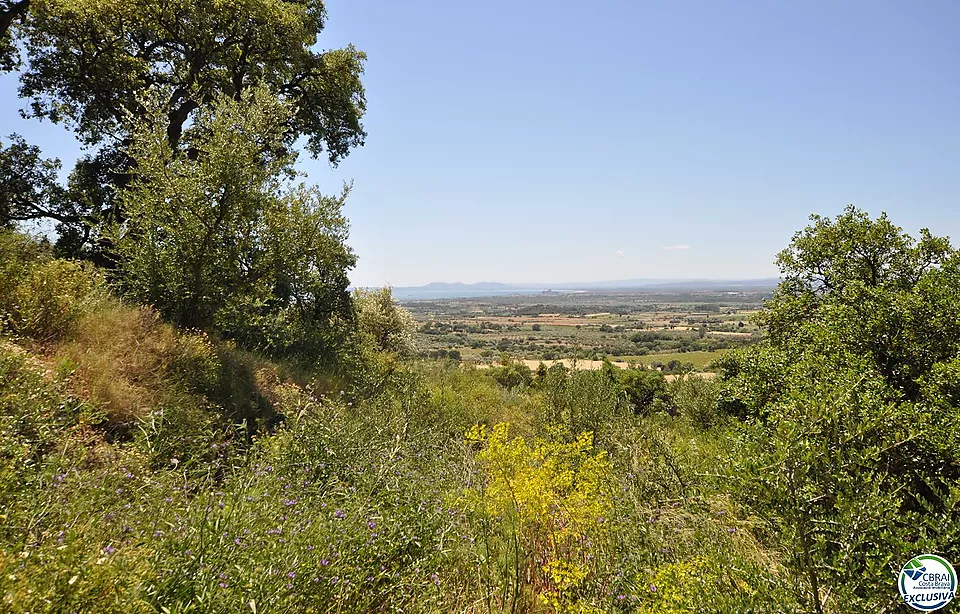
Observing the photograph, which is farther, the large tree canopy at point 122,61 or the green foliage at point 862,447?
the large tree canopy at point 122,61

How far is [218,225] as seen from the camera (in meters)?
7.88

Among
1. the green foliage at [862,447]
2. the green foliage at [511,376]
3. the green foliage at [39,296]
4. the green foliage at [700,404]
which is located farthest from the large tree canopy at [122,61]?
the green foliage at [511,376]

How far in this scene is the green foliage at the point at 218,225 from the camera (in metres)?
7.63

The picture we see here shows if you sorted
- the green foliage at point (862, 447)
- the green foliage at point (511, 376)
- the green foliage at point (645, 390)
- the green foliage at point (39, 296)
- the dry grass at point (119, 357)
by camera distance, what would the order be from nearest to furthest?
the green foliage at point (862, 447) < the dry grass at point (119, 357) < the green foliage at point (39, 296) < the green foliage at point (645, 390) < the green foliage at point (511, 376)

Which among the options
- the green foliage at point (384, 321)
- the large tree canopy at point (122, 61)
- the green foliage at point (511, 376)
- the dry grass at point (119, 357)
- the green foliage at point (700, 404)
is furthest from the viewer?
the green foliage at point (511, 376)

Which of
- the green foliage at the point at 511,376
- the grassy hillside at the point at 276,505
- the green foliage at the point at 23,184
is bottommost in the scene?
the green foliage at the point at 511,376

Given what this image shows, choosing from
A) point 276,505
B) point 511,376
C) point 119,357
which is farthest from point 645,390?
point 119,357

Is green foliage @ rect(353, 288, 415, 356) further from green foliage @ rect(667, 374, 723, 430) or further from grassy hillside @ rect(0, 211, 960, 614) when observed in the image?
green foliage @ rect(667, 374, 723, 430)

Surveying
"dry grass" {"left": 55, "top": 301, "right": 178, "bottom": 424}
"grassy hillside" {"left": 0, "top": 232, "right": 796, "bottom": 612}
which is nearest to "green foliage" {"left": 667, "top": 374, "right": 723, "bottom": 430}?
"grassy hillside" {"left": 0, "top": 232, "right": 796, "bottom": 612}

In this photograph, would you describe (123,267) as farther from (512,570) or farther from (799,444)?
(799,444)

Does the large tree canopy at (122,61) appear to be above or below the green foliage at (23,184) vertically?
above

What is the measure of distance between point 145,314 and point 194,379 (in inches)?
70.2

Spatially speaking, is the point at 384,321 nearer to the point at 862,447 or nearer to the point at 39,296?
the point at 39,296

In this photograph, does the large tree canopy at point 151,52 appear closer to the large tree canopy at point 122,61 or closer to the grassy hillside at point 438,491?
the large tree canopy at point 122,61
